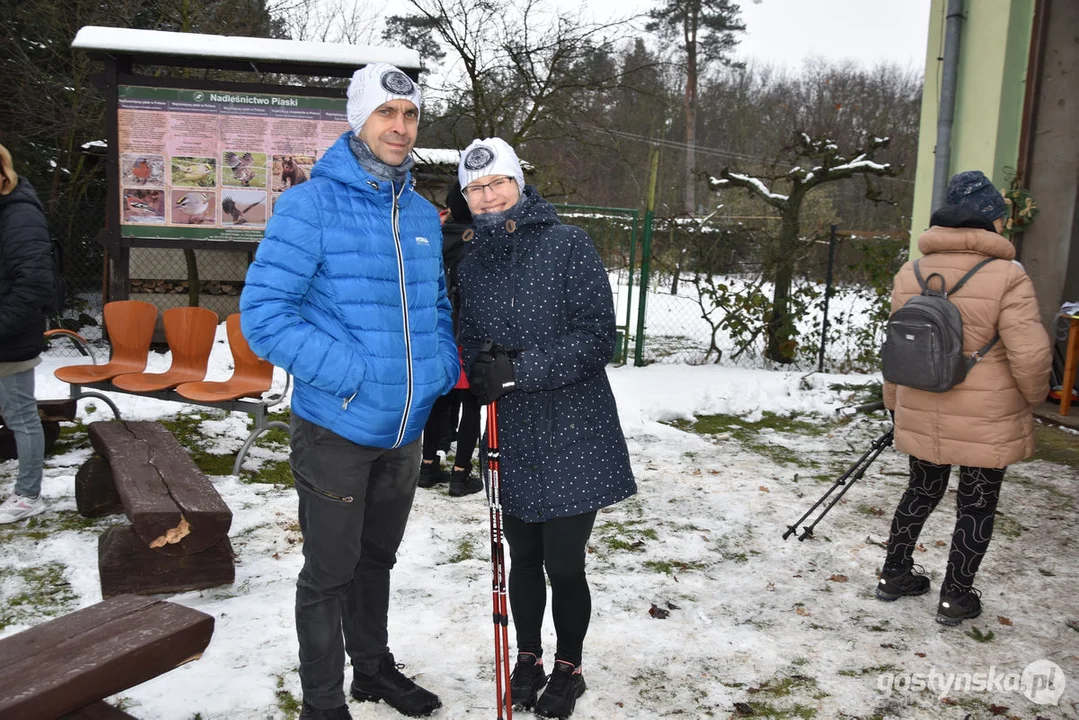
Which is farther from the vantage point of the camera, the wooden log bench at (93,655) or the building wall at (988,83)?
the building wall at (988,83)

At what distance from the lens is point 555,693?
9.39 ft

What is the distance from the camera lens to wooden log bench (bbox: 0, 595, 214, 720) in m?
1.98

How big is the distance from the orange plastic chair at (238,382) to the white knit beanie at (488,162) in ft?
9.66

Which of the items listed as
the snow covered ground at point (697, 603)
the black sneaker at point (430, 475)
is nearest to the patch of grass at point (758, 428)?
the snow covered ground at point (697, 603)

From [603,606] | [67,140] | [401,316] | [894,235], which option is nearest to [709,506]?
[603,606]

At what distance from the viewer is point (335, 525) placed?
252cm

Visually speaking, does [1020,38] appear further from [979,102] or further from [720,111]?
[720,111]

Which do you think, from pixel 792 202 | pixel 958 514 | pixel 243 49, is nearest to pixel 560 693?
pixel 958 514

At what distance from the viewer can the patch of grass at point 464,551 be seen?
13.7 feet

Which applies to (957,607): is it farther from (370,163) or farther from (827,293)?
(827,293)

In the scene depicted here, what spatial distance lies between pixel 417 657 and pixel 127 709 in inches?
39.8

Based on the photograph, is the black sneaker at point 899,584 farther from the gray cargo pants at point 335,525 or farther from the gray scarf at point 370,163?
the gray scarf at point 370,163

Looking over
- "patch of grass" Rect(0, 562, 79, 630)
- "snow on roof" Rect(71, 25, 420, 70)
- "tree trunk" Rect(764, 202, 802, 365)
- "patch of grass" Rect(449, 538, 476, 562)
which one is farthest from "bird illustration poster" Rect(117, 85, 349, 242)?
"tree trunk" Rect(764, 202, 802, 365)

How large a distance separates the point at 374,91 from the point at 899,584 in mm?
3133
